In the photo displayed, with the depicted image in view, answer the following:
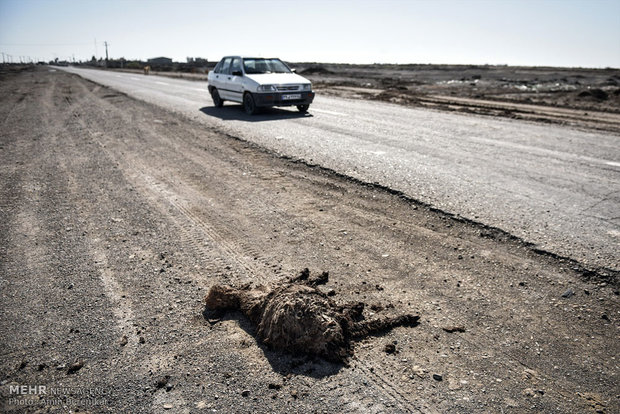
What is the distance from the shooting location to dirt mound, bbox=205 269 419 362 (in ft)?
8.80

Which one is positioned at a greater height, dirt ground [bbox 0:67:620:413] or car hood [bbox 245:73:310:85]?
car hood [bbox 245:73:310:85]

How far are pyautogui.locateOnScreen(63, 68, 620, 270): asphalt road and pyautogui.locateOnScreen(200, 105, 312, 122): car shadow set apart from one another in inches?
1.2

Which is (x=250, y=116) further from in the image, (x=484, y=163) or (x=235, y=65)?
(x=484, y=163)

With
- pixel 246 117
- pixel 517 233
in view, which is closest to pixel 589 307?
pixel 517 233

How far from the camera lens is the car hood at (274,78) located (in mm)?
12828

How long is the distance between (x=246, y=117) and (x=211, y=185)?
7050 mm

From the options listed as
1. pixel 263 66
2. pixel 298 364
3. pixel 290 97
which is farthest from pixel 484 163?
pixel 263 66

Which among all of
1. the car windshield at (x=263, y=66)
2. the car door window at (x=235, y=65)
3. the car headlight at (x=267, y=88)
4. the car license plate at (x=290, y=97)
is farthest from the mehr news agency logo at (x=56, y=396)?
the car door window at (x=235, y=65)

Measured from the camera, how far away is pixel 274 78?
13.2 m

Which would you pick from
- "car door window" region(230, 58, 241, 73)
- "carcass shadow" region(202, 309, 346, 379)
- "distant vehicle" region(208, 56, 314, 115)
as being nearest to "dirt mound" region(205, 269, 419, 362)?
"carcass shadow" region(202, 309, 346, 379)

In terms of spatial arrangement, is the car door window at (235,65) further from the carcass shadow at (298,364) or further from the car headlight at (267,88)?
the carcass shadow at (298,364)

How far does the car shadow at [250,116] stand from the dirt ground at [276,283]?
6.57 meters

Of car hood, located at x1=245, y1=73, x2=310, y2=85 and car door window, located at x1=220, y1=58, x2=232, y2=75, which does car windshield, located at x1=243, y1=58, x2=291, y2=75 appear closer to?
car hood, located at x1=245, y1=73, x2=310, y2=85

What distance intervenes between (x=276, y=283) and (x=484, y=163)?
5.37 metres
